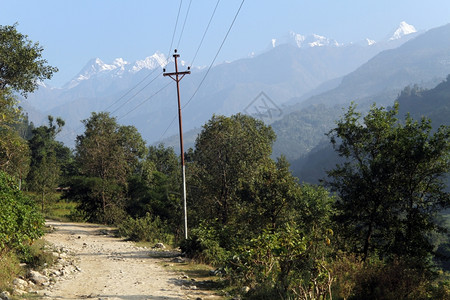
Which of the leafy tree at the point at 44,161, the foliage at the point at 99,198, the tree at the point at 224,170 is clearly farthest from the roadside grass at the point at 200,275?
the leafy tree at the point at 44,161

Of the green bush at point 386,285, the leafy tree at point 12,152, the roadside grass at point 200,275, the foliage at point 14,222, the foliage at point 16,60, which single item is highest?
the foliage at point 16,60

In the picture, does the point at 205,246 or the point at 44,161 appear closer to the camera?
the point at 205,246

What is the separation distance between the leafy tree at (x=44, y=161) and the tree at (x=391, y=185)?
146ft

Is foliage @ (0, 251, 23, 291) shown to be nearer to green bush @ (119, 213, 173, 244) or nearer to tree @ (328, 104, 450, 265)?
green bush @ (119, 213, 173, 244)

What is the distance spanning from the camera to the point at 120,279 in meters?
15.7

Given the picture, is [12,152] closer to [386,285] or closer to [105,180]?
[105,180]

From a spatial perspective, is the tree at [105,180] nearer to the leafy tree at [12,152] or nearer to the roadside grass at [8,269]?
the leafy tree at [12,152]

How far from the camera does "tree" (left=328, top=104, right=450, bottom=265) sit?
824 inches

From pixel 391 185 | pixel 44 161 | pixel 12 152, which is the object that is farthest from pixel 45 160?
pixel 391 185

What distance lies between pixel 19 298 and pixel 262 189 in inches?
674

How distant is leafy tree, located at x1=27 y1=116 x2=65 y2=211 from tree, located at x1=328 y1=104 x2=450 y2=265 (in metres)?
44.5

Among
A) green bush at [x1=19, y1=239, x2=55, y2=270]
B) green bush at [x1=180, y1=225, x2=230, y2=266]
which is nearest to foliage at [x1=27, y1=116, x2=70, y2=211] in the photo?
green bush at [x1=180, y1=225, x2=230, y2=266]

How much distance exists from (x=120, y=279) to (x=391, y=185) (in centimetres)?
1503

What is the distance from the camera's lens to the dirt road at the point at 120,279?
1309 cm
